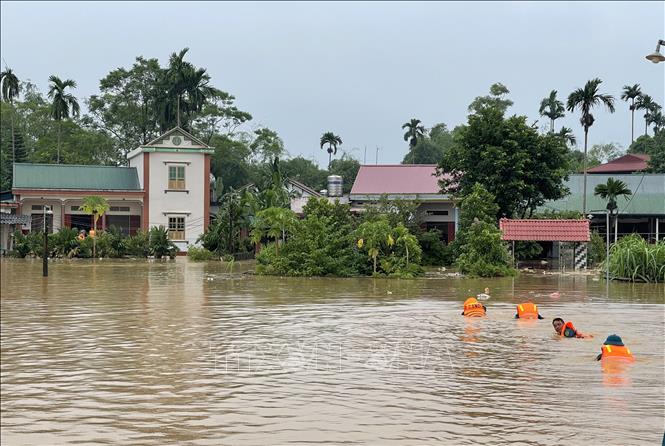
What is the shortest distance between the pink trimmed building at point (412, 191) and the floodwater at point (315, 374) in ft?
99.0

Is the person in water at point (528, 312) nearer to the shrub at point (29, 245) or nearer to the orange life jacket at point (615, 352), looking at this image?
the orange life jacket at point (615, 352)

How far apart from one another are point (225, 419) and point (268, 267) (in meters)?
27.1

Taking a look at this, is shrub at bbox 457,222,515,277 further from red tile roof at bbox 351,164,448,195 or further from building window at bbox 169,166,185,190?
building window at bbox 169,166,185,190

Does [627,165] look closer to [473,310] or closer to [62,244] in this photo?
[62,244]

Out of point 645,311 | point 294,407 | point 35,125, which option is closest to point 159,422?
point 294,407

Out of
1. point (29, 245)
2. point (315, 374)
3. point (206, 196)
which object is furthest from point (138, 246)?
point (315, 374)

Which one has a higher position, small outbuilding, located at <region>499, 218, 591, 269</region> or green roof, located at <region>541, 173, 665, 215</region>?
green roof, located at <region>541, 173, 665, 215</region>

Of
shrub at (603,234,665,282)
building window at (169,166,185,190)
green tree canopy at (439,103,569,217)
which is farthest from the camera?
building window at (169,166,185,190)

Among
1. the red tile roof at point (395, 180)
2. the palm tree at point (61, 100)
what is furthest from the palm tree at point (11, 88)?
the red tile roof at point (395, 180)

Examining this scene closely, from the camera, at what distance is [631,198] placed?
176 feet

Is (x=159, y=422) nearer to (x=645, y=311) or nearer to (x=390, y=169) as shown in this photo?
(x=645, y=311)

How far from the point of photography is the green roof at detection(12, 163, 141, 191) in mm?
58375

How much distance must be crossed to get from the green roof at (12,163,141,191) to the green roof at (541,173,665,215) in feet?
93.3

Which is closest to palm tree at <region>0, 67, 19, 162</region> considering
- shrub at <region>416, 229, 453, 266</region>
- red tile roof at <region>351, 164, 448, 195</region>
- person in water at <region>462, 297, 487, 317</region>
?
red tile roof at <region>351, 164, 448, 195</region>
